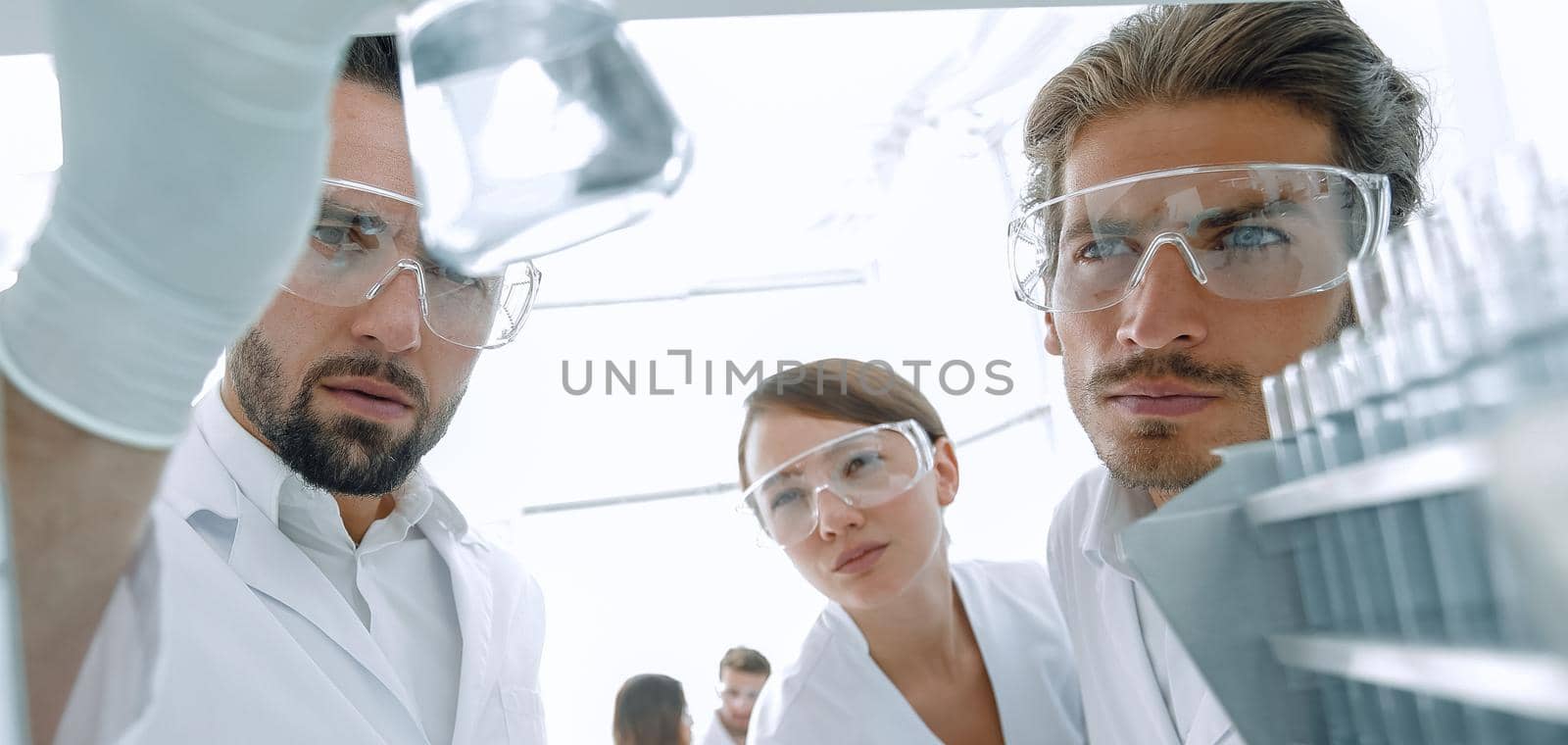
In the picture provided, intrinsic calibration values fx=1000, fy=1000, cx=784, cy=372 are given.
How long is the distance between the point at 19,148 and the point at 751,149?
3.23 metres

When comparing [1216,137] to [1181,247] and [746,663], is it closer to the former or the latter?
[1181,247]

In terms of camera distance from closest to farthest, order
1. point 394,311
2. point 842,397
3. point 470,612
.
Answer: point 394,311 < point 470,612 < point 842,397

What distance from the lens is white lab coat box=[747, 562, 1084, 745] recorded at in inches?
68.4

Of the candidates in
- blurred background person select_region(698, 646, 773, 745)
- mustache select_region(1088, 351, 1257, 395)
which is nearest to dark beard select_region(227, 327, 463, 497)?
mustache select_region(1088, 351, 1257, 395)

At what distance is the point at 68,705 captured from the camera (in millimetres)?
681

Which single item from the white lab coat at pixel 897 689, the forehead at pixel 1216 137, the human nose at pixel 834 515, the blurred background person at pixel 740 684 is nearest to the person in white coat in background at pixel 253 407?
the white lab coat at pixel 897 689

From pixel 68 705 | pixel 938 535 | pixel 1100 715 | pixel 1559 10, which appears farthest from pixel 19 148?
A: pixel 1559 10

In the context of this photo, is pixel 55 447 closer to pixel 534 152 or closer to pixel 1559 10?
pixel 534 152

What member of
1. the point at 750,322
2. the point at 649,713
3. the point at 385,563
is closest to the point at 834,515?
the point at 385,563

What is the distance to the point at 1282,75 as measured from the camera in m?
1.36

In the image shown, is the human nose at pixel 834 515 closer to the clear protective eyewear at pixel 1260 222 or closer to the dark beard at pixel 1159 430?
the dark beard at pixel 1159 430

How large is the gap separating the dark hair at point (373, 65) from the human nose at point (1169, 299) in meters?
1.06

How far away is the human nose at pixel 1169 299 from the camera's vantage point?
1.21m

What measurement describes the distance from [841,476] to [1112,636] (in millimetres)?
800
